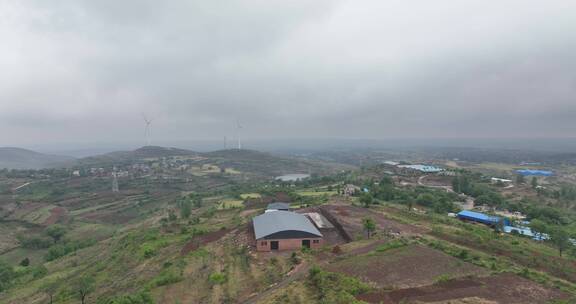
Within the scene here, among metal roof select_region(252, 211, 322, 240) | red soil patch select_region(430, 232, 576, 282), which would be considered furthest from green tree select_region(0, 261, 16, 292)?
red soil patch select_region(430, 232, 576, 282)

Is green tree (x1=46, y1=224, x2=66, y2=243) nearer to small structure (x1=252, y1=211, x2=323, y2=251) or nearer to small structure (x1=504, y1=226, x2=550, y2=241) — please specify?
small structure (x1=252, y1=211, x2=323, y2=251)

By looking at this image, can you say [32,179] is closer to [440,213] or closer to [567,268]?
[440,213]

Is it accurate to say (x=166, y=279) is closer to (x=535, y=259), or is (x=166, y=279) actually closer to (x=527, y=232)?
(x=535, y=259)

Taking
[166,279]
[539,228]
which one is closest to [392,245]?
[166,279]

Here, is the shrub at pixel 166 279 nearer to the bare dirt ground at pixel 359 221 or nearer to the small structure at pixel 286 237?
the small structure at pixel 286 237

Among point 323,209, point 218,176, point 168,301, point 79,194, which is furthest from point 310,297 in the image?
point 218,176

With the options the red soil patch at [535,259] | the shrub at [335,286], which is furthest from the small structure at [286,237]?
the red soil patch at [535,259]
